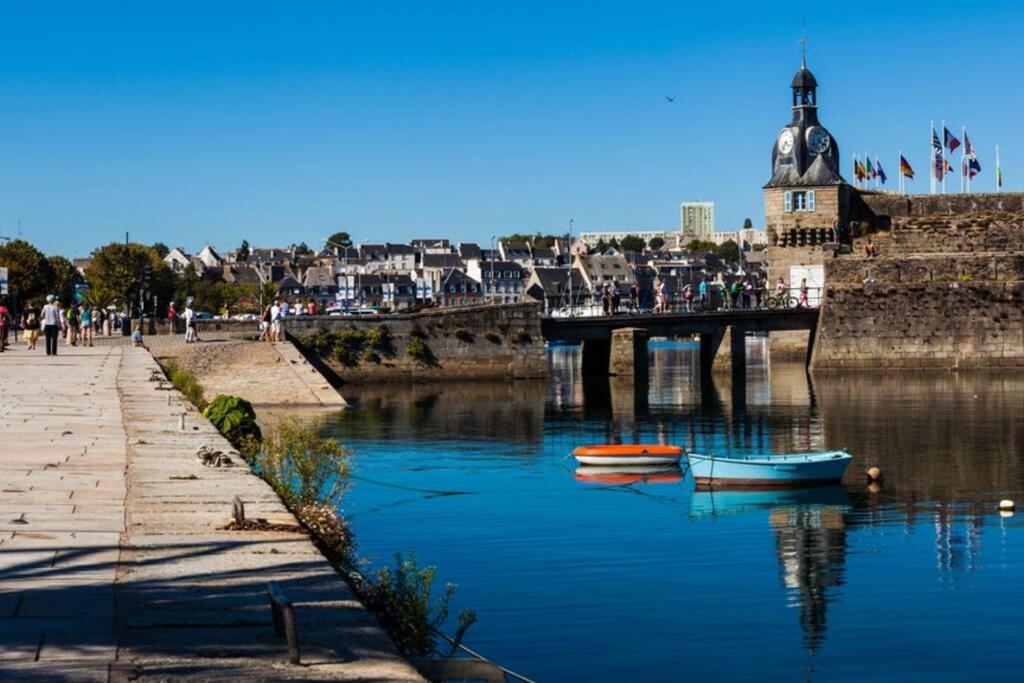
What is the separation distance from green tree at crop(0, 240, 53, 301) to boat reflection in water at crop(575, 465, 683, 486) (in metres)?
81.9

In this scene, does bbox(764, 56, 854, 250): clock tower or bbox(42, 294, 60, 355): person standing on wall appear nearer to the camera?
bbox(42, 294, 60, 355): person standing on wall

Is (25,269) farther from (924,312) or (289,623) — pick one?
(289,623)

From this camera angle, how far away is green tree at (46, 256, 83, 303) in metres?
130

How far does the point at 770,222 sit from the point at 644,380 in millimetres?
22515

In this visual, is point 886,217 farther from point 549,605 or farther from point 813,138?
point 549,605

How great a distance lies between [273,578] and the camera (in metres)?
11.8

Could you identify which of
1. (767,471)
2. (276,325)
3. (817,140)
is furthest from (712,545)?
(817,140)

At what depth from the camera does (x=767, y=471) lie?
30891mm

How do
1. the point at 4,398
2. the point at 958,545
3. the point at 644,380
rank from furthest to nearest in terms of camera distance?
the point at 644,380
the point at 4,398
the point at 958,545

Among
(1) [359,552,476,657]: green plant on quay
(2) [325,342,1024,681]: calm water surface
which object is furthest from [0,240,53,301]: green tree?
(1) [359,552,476,657]: green plant on quay

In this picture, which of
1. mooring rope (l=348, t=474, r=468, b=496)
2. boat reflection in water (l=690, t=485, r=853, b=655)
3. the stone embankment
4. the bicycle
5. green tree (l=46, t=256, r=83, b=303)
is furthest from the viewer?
green tree (l=46, t=256, r=83, b=303)

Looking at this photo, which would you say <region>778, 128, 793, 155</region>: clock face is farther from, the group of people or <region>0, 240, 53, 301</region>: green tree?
<region>0, 240, 53, 301</region>: green tree

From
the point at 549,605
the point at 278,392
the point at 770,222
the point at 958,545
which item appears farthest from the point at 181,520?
the point at 770,222

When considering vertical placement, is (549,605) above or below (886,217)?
below
